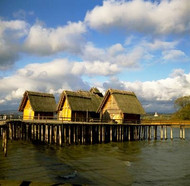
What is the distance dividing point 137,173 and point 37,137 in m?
18.8

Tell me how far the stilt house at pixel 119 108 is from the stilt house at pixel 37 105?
8189mm

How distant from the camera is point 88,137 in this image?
112 ft

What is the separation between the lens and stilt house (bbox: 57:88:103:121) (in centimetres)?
3445

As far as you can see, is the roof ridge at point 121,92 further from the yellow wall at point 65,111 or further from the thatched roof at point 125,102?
the yellow wall at point 65,111

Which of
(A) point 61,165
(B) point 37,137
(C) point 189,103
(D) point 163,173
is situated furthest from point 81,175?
(C) point 189,103

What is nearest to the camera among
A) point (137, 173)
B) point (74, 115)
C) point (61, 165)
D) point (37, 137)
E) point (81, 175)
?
point (81, 175)

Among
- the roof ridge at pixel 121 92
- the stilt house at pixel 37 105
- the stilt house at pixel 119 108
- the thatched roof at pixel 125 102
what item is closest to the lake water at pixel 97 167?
the stilt house at pixel 119 108

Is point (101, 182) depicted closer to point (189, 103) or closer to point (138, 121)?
point (138, 121)

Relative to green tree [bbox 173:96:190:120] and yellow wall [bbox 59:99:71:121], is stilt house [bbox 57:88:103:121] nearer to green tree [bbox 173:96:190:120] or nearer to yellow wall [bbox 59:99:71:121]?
yellow wall [bbox 59:99:71:121]

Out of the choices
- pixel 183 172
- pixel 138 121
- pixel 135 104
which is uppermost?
pixel 135 104

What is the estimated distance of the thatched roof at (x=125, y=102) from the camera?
36.2 m

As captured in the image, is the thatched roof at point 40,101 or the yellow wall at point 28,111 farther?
the yellow wall at point 28,111

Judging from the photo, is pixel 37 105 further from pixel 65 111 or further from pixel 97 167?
pixel 97 167

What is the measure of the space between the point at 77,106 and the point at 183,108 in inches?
2339
